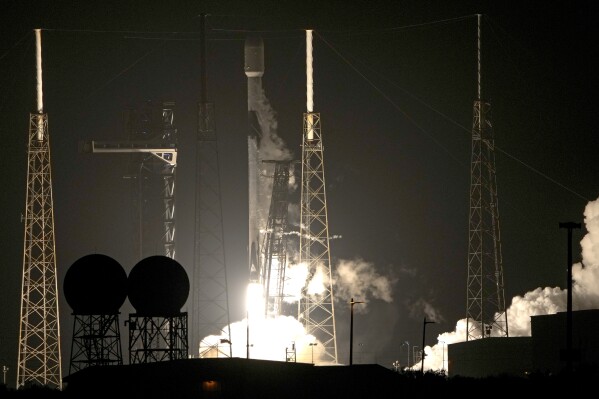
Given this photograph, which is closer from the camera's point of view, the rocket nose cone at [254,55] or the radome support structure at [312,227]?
the radome support structure at [312,227]

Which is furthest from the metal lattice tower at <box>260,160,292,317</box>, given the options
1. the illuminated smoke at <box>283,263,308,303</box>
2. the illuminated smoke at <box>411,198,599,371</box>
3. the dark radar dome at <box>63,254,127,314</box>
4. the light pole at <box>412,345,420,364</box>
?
the dark radar dome at <box>63,254,127,314</box>

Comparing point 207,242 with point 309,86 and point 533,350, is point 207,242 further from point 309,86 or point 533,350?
point 533,350

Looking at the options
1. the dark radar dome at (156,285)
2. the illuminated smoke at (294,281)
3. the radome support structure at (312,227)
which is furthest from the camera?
the illuminated smoke at (294,281)

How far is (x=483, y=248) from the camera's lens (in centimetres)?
13438

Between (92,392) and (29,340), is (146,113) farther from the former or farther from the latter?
(92,392)

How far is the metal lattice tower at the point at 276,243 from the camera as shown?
397 ft

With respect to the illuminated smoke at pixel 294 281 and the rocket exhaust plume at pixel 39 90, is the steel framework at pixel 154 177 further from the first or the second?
the illuminated smoke at pixel 294 281


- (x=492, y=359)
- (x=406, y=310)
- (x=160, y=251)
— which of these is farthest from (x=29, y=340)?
(x=492, y=359)

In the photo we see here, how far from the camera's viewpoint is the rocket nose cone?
12669 cm

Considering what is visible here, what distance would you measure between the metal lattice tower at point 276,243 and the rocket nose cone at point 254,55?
9537 mm

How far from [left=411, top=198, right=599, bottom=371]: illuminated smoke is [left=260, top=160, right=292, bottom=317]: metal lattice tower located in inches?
519

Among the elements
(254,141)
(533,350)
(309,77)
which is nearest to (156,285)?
(533,350)

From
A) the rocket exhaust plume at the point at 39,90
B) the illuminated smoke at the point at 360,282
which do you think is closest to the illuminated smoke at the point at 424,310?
the illuminated smoke at the point at 360,282

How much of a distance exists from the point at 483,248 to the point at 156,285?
52.5 meters
